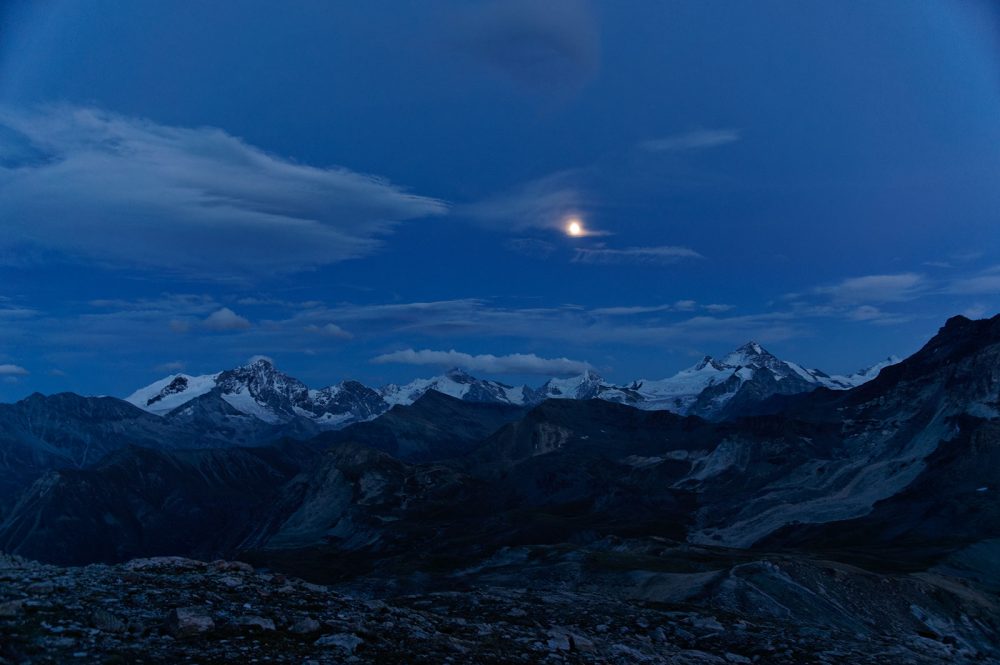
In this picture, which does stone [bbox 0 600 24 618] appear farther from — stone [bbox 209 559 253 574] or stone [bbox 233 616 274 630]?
stone [bbox 209 559 253 574]

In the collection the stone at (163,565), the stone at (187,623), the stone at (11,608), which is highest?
the stone at (11,608)

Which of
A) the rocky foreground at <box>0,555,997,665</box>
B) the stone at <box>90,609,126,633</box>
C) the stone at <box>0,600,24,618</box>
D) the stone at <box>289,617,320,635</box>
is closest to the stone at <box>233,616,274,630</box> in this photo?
the rocky foreground at <box>0,555,997,665</box>

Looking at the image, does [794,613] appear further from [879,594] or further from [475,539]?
[475,539]

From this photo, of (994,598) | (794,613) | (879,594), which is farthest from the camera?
(994,598)

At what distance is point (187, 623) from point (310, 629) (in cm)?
327

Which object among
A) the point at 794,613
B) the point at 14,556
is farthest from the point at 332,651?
the point at 794,613

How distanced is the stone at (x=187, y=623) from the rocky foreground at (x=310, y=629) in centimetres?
5

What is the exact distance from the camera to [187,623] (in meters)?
19.8

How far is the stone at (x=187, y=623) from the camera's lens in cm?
1950

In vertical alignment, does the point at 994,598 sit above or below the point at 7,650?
below

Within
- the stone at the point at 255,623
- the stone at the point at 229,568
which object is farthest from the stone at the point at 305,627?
the stone at the point at 229,568

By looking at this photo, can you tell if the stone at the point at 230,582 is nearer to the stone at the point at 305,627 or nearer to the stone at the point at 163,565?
the stone at the point at 163,565

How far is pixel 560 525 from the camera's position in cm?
19200

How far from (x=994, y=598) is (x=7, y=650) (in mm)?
105644
